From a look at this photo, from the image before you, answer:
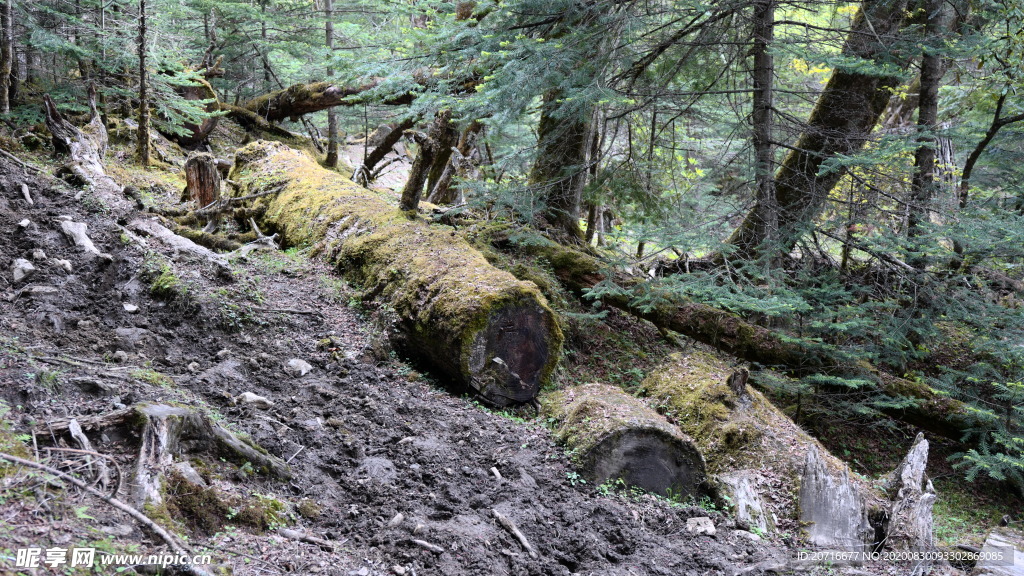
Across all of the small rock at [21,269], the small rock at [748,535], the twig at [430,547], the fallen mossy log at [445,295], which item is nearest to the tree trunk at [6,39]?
the fallen mossy log at [445,295]

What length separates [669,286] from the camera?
6.49 m

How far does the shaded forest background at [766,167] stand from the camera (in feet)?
20.3

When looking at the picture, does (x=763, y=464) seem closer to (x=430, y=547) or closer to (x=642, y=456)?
(x=642, y=456)

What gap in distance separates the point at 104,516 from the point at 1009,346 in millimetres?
8240

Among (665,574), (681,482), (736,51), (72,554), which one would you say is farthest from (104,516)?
(736,51)

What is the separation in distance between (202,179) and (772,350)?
814 centimetres

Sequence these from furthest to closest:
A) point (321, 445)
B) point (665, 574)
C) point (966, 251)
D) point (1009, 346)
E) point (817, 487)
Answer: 1. point (966, 251)
2. point (1009, 346)
3. point (817, 487)
4. point (321, 445)
5. point (665, 574)

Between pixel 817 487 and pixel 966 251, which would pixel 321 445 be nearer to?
pixel 817 487

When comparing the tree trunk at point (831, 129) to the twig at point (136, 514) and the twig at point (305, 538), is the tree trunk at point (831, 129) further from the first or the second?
the twig at point (136, 514)

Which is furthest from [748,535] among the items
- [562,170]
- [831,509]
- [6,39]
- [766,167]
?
[6,39]

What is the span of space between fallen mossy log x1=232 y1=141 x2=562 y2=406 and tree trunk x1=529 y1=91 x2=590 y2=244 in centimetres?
192

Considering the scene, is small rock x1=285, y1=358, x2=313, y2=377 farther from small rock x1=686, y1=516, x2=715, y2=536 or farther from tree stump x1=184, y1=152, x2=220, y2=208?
tree stump x1=184, y1=152, x2=220, y2=208

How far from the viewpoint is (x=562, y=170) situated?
7.96m

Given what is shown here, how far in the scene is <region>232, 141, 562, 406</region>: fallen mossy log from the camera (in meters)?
5.26
